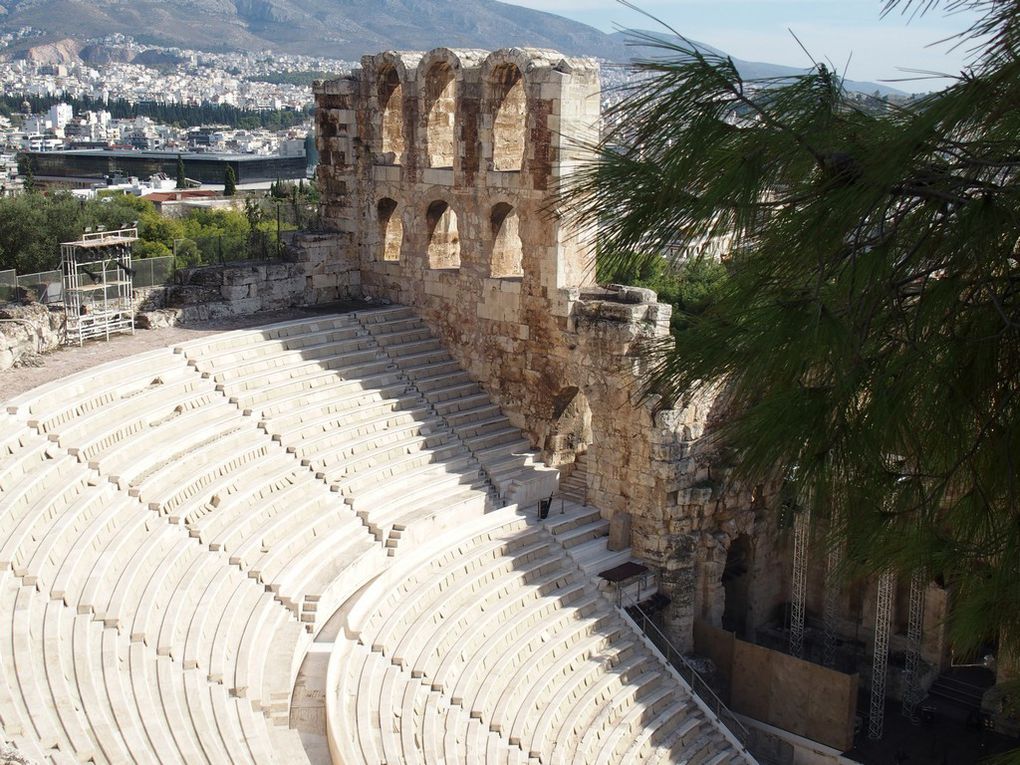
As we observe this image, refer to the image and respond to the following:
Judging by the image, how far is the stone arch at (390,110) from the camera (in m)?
21.2

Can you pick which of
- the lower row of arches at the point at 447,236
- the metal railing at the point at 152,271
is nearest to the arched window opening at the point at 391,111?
the lower row of arches at the point at 447,236

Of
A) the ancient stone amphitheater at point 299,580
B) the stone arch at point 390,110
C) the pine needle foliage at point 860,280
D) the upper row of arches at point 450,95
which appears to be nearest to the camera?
the pine needle foliage at point 860,280

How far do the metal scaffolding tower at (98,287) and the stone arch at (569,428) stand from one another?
6.81 metres

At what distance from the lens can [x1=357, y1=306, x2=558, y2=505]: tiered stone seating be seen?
18.5 metres

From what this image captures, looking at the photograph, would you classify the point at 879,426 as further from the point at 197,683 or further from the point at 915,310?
the point at 197,683

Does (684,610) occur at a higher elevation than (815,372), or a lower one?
lower

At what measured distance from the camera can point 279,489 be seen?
52.5 feet

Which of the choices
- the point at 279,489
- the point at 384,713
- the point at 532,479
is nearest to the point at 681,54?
the point at 384,713

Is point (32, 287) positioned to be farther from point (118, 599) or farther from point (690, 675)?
point (690, 675)

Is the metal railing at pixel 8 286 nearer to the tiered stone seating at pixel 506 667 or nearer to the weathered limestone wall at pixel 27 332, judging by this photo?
the weathered limestone wall at pixel 27 332

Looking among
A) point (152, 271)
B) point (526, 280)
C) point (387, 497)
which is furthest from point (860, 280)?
point (152, 271)

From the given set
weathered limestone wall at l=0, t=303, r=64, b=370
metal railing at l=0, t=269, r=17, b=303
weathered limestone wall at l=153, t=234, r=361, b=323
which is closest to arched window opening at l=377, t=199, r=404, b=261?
weathered limestone wall at l=153, t=234, r=361, b=323

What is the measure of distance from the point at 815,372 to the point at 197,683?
8810mm

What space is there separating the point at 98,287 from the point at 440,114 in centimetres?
642
